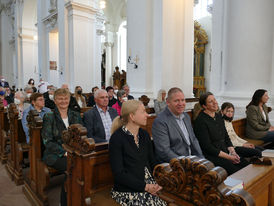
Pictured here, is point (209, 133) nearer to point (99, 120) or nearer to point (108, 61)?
point (99, 120)

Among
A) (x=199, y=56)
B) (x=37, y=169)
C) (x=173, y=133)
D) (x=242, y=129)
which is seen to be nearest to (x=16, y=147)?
(x=37, y=169)

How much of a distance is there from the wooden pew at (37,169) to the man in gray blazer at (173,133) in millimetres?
1476

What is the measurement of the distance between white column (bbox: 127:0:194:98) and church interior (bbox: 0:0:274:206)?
0.11 ft

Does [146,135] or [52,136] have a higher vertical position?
[146,135]

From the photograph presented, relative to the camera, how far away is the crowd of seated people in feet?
6.83

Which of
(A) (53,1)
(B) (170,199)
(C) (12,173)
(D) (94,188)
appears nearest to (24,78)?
(A) (53,1)

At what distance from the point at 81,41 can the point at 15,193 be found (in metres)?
8.40

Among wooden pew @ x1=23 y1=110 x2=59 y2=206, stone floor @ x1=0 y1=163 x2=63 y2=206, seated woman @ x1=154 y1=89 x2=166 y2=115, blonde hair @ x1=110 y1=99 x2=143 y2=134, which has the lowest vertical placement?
stone floor @ x1=0 y1=163 x2=63 y2=206

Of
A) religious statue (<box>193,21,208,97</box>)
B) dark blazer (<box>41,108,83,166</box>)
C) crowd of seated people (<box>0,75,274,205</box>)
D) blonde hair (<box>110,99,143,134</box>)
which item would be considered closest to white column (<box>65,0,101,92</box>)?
crowd of seated people (<box>0,75,274,205</box>)

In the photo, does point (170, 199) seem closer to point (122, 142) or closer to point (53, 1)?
point (122, 142)

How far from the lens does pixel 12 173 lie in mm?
4059

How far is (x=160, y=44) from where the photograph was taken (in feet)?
25.0

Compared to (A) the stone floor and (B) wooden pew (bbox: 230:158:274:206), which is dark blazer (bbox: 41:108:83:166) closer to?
(A) the stone floor

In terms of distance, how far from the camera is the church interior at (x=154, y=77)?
160 centimetres
